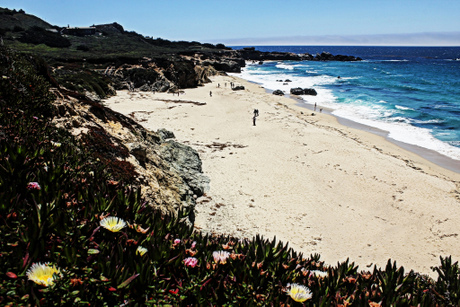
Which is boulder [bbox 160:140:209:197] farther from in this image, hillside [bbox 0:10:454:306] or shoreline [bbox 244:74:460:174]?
Result: shoreline [bbox 244:74:460:174]

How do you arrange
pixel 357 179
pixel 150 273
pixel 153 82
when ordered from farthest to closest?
1. pixel 153 82
2. pixel 357 179
3. pixel 150 273

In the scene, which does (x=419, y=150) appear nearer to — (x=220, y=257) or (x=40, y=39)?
(x=220, y=257)

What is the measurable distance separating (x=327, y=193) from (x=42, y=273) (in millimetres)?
9791

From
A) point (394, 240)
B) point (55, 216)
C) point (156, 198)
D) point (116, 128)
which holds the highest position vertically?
point (55, 216)

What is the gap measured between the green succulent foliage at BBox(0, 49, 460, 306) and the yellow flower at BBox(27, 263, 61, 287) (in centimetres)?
3

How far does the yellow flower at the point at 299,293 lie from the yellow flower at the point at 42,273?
4.53 ft

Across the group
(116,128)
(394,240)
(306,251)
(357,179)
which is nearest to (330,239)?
(306,251)

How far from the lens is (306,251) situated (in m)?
6.94

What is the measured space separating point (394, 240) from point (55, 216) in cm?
Answer: 849

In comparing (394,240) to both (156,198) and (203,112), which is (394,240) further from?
(203,112)

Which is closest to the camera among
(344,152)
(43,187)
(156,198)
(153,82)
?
(43,187)

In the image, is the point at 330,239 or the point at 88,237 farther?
the point at 330,239

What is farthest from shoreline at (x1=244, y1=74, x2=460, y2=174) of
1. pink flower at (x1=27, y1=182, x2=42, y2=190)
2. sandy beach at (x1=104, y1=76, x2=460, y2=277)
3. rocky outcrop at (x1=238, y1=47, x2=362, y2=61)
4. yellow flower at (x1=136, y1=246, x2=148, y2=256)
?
rocky outcrop at (x1=238, y1=47, x2=362, y2=61)

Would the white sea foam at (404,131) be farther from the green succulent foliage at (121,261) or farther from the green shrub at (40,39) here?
the green shrub at (40,39)
